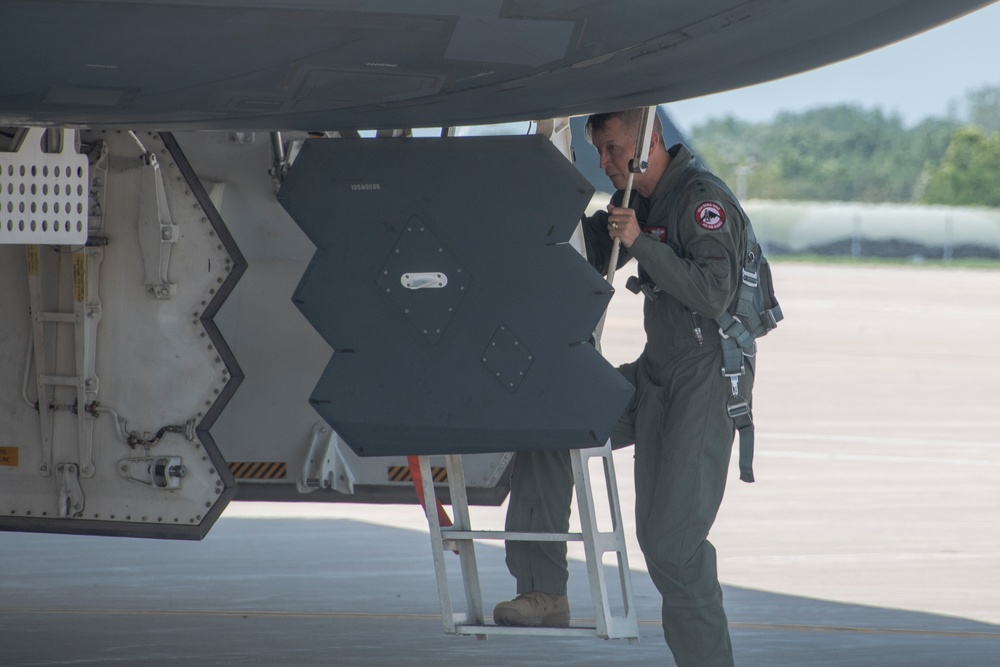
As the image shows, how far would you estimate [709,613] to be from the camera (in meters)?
4.64

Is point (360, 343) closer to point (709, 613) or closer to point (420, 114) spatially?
point (420, 114)

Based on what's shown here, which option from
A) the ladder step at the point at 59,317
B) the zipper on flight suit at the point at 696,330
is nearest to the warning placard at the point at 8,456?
the ladder step at the point at 59,317

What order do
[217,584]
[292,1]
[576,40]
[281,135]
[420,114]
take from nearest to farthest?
[292,1], [576,40], [420,114], [281,135], [217,584]

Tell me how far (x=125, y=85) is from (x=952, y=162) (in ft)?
233

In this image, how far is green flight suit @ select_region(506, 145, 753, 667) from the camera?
4648mm

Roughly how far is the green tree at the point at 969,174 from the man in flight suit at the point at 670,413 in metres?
66.4

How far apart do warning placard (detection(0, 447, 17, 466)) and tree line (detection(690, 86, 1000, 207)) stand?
66899 mm

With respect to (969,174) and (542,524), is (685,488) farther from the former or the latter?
(969,174)

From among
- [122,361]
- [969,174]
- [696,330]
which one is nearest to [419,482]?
[696,330]

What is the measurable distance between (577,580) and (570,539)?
2622 mm

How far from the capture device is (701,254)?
15.5 ft

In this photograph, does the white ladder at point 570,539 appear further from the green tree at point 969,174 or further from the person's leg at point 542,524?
the green tree at point 969,174

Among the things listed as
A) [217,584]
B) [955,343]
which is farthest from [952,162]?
[217,584]

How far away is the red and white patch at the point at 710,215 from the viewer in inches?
187
